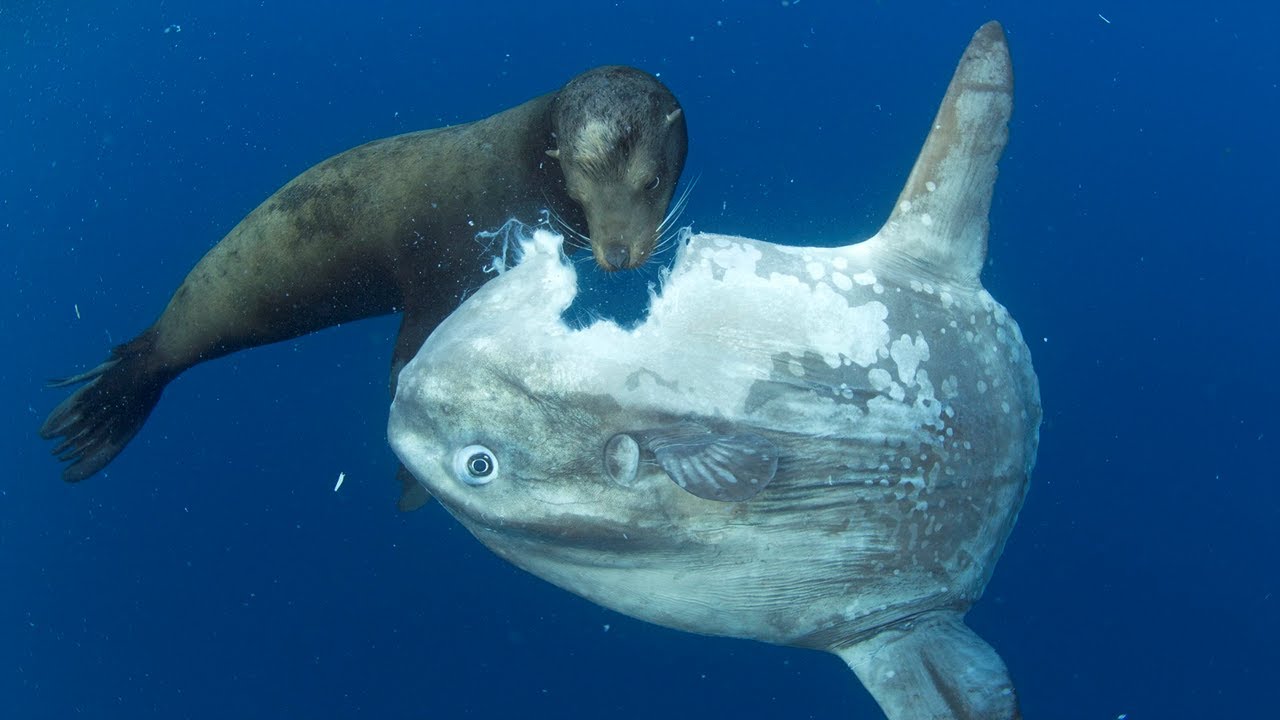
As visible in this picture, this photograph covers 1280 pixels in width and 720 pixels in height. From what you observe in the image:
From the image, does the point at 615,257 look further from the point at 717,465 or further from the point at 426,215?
the point at 717,465

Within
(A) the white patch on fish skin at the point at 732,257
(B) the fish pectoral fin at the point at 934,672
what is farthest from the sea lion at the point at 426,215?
(B) the fish pectoral fin at the point at 934,672

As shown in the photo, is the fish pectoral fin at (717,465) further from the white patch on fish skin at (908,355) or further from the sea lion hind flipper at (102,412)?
the sea lion hind flipper at (102,412)

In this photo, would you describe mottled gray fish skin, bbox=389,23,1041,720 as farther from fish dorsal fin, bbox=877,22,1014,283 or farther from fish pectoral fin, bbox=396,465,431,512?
fish pectoral fin, bbox=396,465,431,512

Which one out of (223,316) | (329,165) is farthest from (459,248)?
(223,316)

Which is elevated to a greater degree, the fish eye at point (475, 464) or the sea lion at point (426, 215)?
the sea lion at point (426, 215)

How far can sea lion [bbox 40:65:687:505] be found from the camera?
382 centimetres

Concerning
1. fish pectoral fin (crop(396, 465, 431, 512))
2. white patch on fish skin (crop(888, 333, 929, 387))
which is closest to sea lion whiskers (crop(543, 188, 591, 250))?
fish pectoral fin (crop(396, 465, 431, 512))

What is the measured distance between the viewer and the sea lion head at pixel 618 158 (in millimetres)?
3777

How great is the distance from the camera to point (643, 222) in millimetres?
3846

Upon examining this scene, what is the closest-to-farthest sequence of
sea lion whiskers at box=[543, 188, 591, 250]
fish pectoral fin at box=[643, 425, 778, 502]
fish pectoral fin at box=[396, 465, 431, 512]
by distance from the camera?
fish pectoral fin at box=[643, 425, 778, 502] < sea lion whiskers at box=[543, 188, 591, 250] < fish pectoral fin at box=[396, 465, 431, 512]

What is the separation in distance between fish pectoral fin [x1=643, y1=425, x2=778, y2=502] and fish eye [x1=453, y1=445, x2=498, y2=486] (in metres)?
0.54

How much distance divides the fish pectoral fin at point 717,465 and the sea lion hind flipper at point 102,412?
4256 mm

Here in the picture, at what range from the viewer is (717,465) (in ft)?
8.38

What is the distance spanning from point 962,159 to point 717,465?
2092 mm
